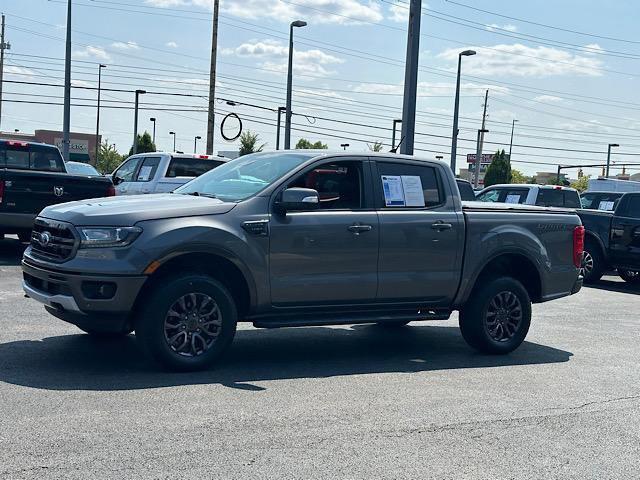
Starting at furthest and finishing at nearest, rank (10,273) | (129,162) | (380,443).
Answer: (129,162)
(10,273)
(380,443)

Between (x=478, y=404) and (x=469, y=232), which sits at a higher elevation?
(x=469, y=232)

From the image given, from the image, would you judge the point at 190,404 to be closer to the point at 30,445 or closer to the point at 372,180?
the point at 30,445

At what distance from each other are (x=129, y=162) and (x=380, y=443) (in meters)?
12.9

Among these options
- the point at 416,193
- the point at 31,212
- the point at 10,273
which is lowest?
the point at 10,273

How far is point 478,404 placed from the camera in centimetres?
625

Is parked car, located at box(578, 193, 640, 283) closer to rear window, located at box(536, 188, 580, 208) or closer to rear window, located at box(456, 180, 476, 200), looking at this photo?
rear window, located at box(536, 188, 580, 208)

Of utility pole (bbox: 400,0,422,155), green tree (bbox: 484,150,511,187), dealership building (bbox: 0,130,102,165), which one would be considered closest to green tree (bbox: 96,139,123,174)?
dealership building (bbox: 0,130,102,165)

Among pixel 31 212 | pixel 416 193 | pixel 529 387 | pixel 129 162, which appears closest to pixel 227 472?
pixel 529 387

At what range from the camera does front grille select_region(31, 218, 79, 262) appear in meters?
6.39

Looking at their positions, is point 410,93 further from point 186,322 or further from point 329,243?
point 186,322

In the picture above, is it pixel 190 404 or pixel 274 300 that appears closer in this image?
pixel 190 404

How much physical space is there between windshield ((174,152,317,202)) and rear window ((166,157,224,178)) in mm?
8041

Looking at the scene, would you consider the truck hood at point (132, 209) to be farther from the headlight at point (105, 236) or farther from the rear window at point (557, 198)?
Result: the rear window at point (557, 198)

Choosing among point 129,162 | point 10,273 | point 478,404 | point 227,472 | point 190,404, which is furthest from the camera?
point 129,162
